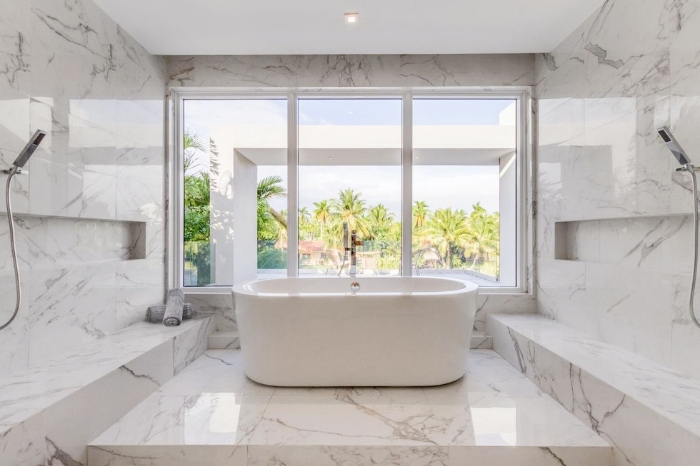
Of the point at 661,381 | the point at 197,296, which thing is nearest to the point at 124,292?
the point at 197,296

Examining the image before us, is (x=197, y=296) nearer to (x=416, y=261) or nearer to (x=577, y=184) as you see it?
(x=416, y=261)

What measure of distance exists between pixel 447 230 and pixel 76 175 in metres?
2.74

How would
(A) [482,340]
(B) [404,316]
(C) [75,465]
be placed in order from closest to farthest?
1. (C) [75,465]
2. (B) [404,316]
3. (A) [482,340]

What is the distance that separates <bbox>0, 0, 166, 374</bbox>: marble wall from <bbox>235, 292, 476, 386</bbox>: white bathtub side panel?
98 centimetres

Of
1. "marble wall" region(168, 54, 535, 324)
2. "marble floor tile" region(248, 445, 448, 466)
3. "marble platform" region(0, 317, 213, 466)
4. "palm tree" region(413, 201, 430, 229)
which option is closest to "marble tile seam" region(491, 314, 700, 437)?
"marble floor tile" region(248, 445, 448, 466)

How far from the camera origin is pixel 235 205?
3.47 metres

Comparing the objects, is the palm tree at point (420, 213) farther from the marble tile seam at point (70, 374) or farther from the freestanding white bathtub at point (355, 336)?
the marble tile seam at point (70, 374)

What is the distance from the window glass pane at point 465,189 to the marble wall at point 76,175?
2221 mm

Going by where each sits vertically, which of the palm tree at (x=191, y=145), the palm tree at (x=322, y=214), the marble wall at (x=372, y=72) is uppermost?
the marble wall at (x=372, y=72)

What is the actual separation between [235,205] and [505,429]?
8.75 feet

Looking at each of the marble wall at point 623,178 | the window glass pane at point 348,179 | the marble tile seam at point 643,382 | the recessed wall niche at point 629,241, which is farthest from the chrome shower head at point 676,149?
the window glass pane at point 348,179

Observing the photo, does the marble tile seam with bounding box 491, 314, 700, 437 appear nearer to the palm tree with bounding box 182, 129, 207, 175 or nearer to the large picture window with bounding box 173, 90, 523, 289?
the large picture window with bounding box 173, 90, 523, 289

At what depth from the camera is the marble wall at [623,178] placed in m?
Result: 1.88

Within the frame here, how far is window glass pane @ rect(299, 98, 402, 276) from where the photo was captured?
11.3 ft
